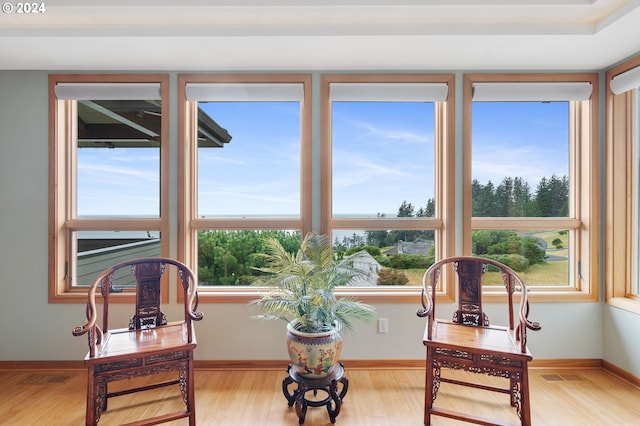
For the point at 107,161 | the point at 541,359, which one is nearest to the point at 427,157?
the point at 541,359

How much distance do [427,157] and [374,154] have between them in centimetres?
45

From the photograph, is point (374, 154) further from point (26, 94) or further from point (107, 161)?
point (26, 94)

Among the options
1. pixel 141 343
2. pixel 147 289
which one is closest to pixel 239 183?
pixel 147 289

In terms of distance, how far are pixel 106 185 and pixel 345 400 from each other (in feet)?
8.26

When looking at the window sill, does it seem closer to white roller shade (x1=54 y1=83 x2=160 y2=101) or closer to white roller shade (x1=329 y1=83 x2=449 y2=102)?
white roller shade (x1=329 y1=83 x2=449 y2=102)

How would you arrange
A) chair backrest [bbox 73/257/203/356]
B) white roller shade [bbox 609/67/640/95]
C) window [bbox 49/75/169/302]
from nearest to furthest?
1. chair backrest [bbox 73/257/203/356]
2. white roller shade [bbox 609/67/640/95]
3. window [bbox 49/75/169/302]

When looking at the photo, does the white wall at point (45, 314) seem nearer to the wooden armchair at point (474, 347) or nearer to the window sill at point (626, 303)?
the window sill at point (626, 303)

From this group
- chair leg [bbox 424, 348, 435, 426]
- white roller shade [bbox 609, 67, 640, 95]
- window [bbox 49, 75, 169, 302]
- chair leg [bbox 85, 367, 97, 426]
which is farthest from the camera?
window [bbox 49, 75, 169, 302]

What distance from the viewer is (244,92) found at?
256 cm

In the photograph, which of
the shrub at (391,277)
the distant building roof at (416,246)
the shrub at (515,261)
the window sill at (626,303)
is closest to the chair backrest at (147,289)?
the shrub at (391,277)

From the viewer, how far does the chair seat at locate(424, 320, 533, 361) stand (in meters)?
1.81

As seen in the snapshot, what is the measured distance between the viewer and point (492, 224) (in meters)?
2.68

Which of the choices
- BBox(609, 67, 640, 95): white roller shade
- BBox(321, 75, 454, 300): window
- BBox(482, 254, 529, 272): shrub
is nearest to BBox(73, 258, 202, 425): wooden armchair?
BBox(321, 75, 454, 300): window

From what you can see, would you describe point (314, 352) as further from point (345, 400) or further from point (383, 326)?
point (383, 326)
